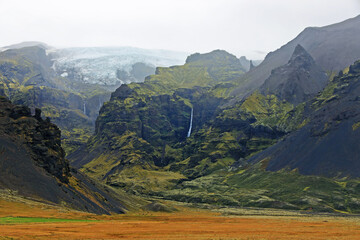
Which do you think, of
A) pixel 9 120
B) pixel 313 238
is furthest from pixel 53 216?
pixel 9 120

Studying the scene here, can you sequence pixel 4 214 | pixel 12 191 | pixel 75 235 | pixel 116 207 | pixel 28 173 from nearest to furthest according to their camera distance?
pixel 75 235 < pixel 4 214 < pixel 12 191 < pixel 28 173 < pixel 116 207

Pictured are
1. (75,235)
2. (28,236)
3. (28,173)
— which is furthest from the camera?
(28,173)

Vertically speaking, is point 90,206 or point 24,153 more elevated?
point 24,153

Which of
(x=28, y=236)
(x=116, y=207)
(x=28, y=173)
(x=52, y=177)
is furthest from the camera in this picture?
(x=116, y=207)

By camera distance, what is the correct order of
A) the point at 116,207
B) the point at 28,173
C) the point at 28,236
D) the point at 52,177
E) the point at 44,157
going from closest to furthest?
the point at 28,236 < the point at 28,173 < the point at 52,177 < the point at 44,157 < the point at 116,207

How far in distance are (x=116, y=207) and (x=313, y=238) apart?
453ft

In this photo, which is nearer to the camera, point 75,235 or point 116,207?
point 75,235

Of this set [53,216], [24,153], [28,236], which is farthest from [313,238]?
[24,153]

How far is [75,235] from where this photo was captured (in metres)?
74.1

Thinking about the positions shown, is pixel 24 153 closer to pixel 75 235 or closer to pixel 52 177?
pixel 52 177

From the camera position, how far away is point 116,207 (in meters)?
200

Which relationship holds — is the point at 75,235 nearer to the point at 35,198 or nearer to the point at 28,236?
the point at 28,236

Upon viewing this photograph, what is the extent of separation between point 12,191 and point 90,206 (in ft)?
112

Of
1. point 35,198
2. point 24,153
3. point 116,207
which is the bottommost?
point 116,207
